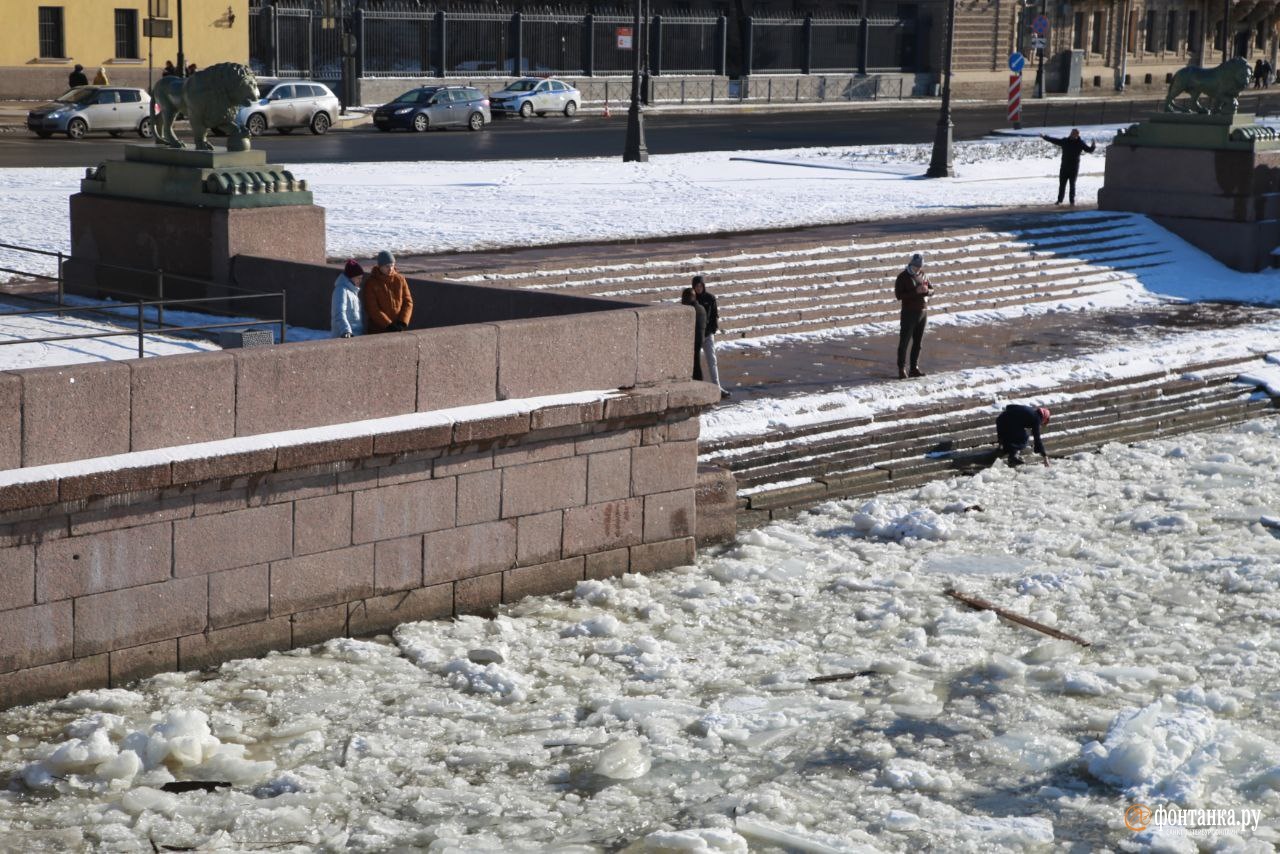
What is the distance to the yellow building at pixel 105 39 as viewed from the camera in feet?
151

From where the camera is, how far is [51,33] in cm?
4694

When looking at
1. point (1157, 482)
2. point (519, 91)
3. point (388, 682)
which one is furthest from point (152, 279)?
point (519, 91)

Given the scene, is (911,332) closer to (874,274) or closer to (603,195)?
(874,274)

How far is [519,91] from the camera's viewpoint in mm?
51406

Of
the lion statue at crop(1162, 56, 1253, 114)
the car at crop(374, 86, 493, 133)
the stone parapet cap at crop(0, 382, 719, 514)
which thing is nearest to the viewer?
the stone parapet cap at crop(0, 382, 719, 514)

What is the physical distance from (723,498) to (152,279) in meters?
7.45

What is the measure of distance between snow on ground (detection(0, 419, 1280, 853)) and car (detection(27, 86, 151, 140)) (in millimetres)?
28519

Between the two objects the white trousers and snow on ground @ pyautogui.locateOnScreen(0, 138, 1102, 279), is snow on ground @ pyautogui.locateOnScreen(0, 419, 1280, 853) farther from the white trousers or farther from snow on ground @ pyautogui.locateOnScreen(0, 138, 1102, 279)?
snow on ground @ pyautogui.locateOnScreen(0, 138, 1102, 279)

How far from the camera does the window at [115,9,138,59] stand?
158 ft

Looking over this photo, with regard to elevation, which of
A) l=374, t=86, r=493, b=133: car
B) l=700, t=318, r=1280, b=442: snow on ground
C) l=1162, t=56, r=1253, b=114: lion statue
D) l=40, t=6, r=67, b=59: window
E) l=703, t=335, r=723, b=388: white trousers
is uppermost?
l=40, t=6, r=67, b=59: window

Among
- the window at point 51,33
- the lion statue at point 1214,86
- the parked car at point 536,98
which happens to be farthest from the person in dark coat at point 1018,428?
the window at point 51,33

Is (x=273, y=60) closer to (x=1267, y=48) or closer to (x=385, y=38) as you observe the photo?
(x=385, y=38)

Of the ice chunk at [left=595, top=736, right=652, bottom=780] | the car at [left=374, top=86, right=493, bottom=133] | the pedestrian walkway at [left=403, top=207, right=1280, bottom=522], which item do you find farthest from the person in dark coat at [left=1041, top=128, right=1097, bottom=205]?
the ice chunk at [left=595, top=736, right=652, bottom=780]

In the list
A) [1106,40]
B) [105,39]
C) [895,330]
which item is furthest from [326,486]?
[1106,40]
